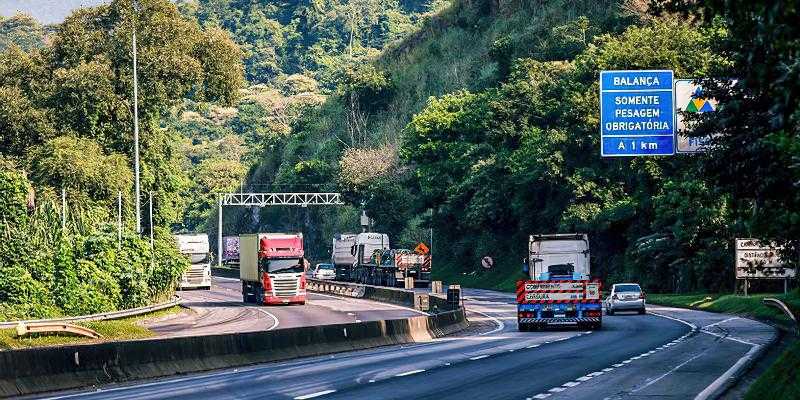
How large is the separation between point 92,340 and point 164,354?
19.9 m

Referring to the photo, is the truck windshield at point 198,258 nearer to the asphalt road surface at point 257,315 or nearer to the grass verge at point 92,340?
the asphalt road surface at point 257,315

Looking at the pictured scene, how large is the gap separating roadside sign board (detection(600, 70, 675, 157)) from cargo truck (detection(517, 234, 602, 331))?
22.8 feet

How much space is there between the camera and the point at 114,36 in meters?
83.5

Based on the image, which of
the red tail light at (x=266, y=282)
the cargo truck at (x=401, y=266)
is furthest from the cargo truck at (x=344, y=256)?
the red tail light at (x=266, y=282)

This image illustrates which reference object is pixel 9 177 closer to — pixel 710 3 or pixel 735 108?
pixel 735 108

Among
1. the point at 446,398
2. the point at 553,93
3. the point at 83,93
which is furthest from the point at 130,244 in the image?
the point at 446,398

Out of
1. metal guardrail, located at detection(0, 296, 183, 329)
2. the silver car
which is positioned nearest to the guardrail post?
metal guardrail, located at detection(0, 296, 183, 329)

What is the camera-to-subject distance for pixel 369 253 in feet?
335

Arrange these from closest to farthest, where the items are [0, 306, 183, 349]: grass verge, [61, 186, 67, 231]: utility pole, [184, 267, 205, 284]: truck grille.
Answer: [0, 306, 183, 349]: grass verge, [61, 186, 67, 231]: utility pole, [184, 267, 205, 284]: truck grille

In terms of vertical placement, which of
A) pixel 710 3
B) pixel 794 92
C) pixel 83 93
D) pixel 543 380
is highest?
pixel 83 93

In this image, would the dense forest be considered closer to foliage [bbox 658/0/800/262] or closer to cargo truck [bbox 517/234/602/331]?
foliage [bbox 658/0/800/262]

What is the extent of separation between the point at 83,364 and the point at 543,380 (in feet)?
27.8

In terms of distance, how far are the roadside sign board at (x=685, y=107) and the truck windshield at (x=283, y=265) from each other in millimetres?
32315

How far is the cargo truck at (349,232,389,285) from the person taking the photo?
329ft
